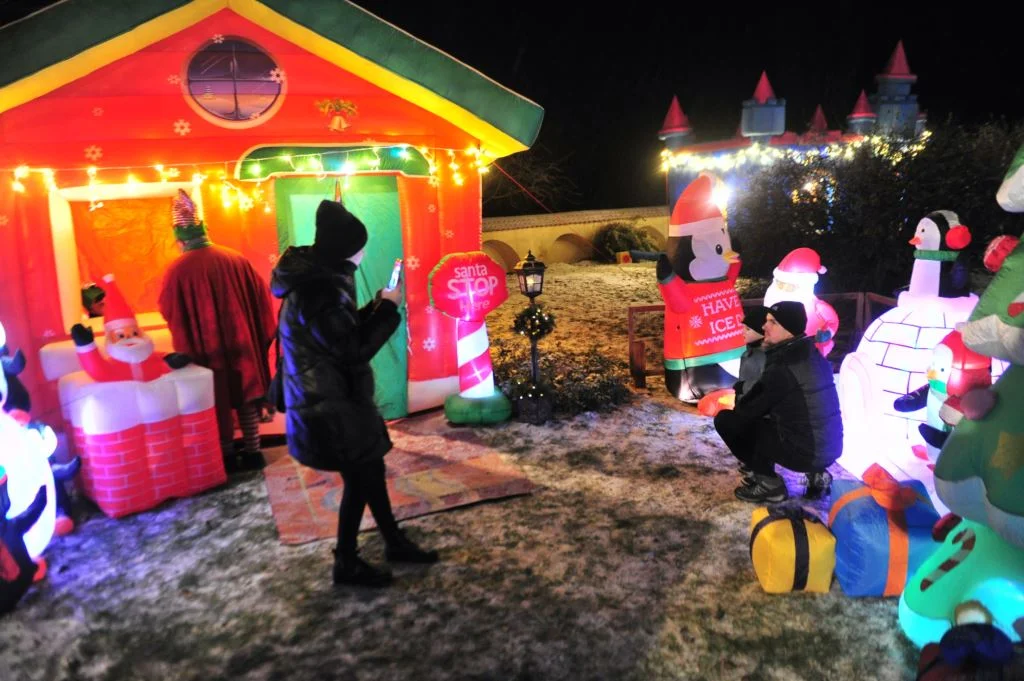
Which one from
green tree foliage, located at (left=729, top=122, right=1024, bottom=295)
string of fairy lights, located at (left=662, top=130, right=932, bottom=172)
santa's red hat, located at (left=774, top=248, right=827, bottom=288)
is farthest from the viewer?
string of fairy lights, located at (left=662, top=130, right=932, bottom=172)

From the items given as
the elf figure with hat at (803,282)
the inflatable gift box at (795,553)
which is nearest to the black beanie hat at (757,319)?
the elf figure with hat at (803,282)

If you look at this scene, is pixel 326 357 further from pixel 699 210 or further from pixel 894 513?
pixel 699 210

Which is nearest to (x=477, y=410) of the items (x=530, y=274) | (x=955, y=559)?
(x=530, y=274)

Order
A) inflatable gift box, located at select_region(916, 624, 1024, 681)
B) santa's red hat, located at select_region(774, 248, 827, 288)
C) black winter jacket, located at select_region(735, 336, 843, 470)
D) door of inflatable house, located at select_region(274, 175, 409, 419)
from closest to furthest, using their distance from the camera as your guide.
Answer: inflatable gift box, located at select_region(916, 624, 1024, 681) → black winter jacket, located at select_region(735, 336, 843, 470) → santa's red hat, located at select_region(774, 248, 827, 288) → door of inflatable house, located at select_region(274, 175, 409, 419)

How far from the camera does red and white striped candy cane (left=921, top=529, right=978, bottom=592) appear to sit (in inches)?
115

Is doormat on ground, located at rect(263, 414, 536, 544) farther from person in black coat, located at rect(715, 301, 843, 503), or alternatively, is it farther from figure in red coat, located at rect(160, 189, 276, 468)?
person in black coat, located at rect(715, 301, 843, 503)

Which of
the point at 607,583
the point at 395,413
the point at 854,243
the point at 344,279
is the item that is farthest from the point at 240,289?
the point at 854,243

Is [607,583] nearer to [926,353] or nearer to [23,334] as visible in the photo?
[926,353]

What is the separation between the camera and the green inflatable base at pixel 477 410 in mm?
6410

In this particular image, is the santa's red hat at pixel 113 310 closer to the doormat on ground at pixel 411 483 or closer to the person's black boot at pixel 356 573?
the doormat on ground at pixel 411 483

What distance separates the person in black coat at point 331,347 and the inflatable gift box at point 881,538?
2395 millimetres

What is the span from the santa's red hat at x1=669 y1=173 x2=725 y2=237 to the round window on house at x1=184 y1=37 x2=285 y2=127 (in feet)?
12.0

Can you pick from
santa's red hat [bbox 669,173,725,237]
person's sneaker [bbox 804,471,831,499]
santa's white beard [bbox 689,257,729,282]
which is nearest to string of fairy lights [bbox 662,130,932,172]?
santa's red hat [bbox 669,173,725,237]

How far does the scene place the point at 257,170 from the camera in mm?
5719
